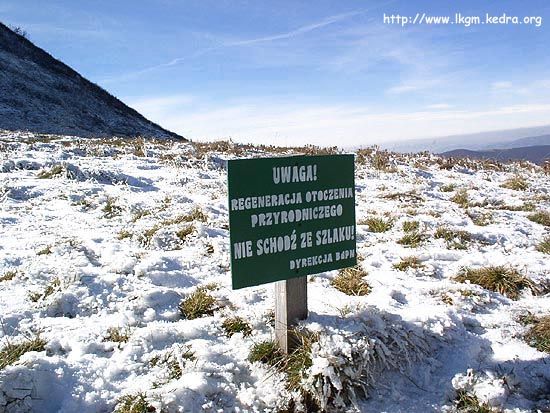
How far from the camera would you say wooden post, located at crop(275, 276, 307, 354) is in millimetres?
3635

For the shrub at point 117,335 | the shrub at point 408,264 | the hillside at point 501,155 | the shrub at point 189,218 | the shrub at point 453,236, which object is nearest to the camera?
the shrub at point 117,335

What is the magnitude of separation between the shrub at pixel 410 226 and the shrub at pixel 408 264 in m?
1.24

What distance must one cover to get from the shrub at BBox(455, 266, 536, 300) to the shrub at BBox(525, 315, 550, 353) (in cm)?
61

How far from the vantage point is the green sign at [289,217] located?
335 cm

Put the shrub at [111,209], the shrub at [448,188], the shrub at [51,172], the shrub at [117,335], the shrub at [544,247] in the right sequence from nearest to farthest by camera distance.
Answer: the shrub at [117,335] < the shrub at [544,247] < the shrub at [111,209] < the shrub at [51,172] < the shrub at [448,188]

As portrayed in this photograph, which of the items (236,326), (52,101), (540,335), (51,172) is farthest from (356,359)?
(52,101)

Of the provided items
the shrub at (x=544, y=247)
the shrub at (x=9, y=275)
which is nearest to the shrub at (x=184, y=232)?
the shrub at (x=9, y=275)

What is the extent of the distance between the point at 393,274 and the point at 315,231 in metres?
1.88

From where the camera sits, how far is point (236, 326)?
13.3 feet

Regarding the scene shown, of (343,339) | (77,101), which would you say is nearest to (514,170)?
(343,339)

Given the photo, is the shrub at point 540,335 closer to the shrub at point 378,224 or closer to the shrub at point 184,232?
the shrub at point 378,224

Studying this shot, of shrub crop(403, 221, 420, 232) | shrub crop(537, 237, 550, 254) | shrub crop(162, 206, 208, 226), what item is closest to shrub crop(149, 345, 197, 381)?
shrub crop(162, 206, 208, 226)

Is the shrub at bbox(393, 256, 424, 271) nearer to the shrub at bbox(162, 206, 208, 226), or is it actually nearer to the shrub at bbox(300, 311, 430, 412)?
the shrub at bbox(300, 311, 430, 412)

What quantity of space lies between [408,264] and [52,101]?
91.8ft
